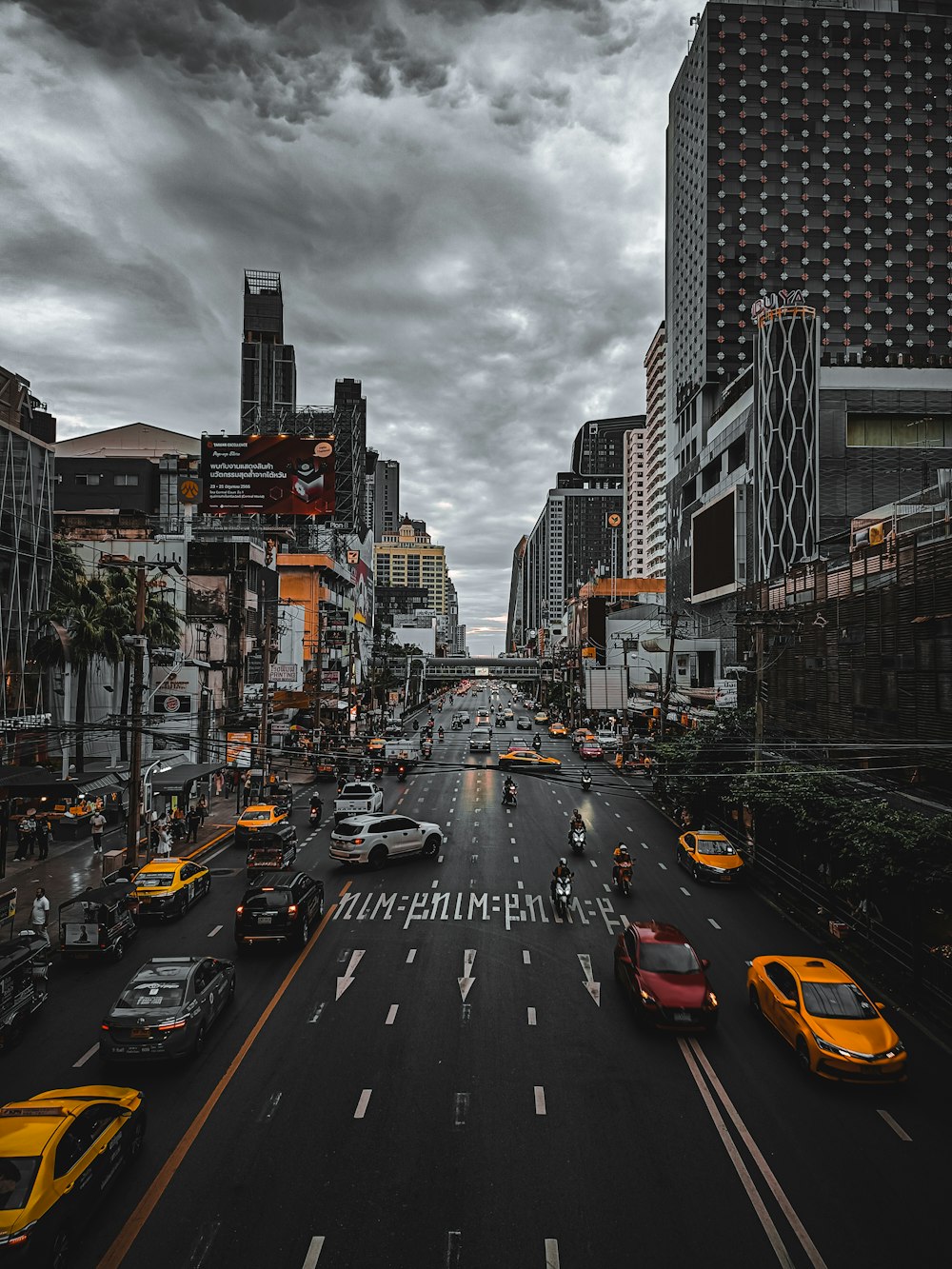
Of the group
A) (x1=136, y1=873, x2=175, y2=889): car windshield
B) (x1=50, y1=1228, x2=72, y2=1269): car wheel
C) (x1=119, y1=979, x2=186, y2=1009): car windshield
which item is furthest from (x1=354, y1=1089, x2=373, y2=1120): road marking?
(x1=136, y1=873, x2=175, y2=889): car windshield

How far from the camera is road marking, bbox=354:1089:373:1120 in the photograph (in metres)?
11.0

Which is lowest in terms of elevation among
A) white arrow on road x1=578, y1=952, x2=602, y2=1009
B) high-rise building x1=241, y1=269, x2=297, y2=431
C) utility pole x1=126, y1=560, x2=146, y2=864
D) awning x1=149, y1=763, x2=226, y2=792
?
white arrow on road x1=578, y1=952, x2=602, y2=1009

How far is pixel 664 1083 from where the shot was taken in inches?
476

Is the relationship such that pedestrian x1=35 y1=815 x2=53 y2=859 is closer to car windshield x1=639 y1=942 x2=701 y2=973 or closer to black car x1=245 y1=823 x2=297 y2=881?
black car x1=245 y1=823 x2=297 y2=881

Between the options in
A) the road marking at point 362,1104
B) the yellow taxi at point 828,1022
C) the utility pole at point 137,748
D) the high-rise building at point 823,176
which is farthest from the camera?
the high-rise building at point 823,176

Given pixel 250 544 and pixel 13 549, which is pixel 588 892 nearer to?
pixel 13 549

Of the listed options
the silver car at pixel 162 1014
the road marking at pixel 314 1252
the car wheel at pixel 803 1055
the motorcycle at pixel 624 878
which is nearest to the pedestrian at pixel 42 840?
the silver car at pixel 162 1014

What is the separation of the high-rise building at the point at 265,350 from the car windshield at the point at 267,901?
500ft

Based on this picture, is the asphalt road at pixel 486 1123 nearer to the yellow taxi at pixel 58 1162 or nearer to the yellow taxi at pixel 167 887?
the yellow taxi at pixel 58 1162

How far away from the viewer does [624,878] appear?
75.3 feet

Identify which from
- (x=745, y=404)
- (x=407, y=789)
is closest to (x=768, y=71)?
(x=745, y=404)

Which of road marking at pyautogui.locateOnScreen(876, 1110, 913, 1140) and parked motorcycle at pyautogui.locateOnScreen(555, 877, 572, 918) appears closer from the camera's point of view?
road marking at pyautogui.locateOnScreen(876, 1110, 913, 1140)

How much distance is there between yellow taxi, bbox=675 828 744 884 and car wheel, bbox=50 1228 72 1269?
20.3m

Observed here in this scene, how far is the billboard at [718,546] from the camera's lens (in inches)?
2694
